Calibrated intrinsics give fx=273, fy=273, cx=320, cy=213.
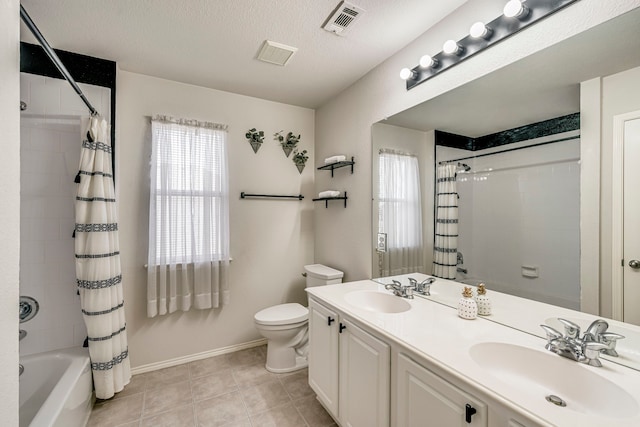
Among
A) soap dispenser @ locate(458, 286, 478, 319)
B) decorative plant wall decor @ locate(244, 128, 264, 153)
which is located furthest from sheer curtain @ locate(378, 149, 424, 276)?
decorative plant wall decor @ locate(244, 128, 264, 153)

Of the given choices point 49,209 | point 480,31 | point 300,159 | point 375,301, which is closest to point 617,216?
point 480,31

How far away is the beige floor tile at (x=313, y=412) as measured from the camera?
1.72 metres

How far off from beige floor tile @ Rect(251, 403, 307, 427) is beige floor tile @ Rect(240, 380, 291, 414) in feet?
0.16

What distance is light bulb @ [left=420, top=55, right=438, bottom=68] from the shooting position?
1.63 metres

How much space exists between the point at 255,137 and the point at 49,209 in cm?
166

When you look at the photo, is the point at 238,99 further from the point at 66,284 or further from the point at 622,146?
the point at 622,146

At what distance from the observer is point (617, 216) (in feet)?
3.28

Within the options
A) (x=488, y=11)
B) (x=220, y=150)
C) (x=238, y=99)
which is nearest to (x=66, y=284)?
(x=220, y=150)

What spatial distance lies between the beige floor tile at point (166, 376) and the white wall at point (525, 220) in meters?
2.27

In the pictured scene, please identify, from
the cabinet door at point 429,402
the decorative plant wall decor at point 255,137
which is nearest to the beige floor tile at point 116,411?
the cabinet door at point 429,402

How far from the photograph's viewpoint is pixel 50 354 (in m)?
1.83

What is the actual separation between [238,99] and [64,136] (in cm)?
137

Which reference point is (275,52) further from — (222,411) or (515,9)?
(222,411)

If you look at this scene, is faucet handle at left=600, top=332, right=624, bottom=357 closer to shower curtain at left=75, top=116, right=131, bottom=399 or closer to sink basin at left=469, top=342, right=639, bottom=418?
sink basin at left=469, top=342, right=639, bottom=418
